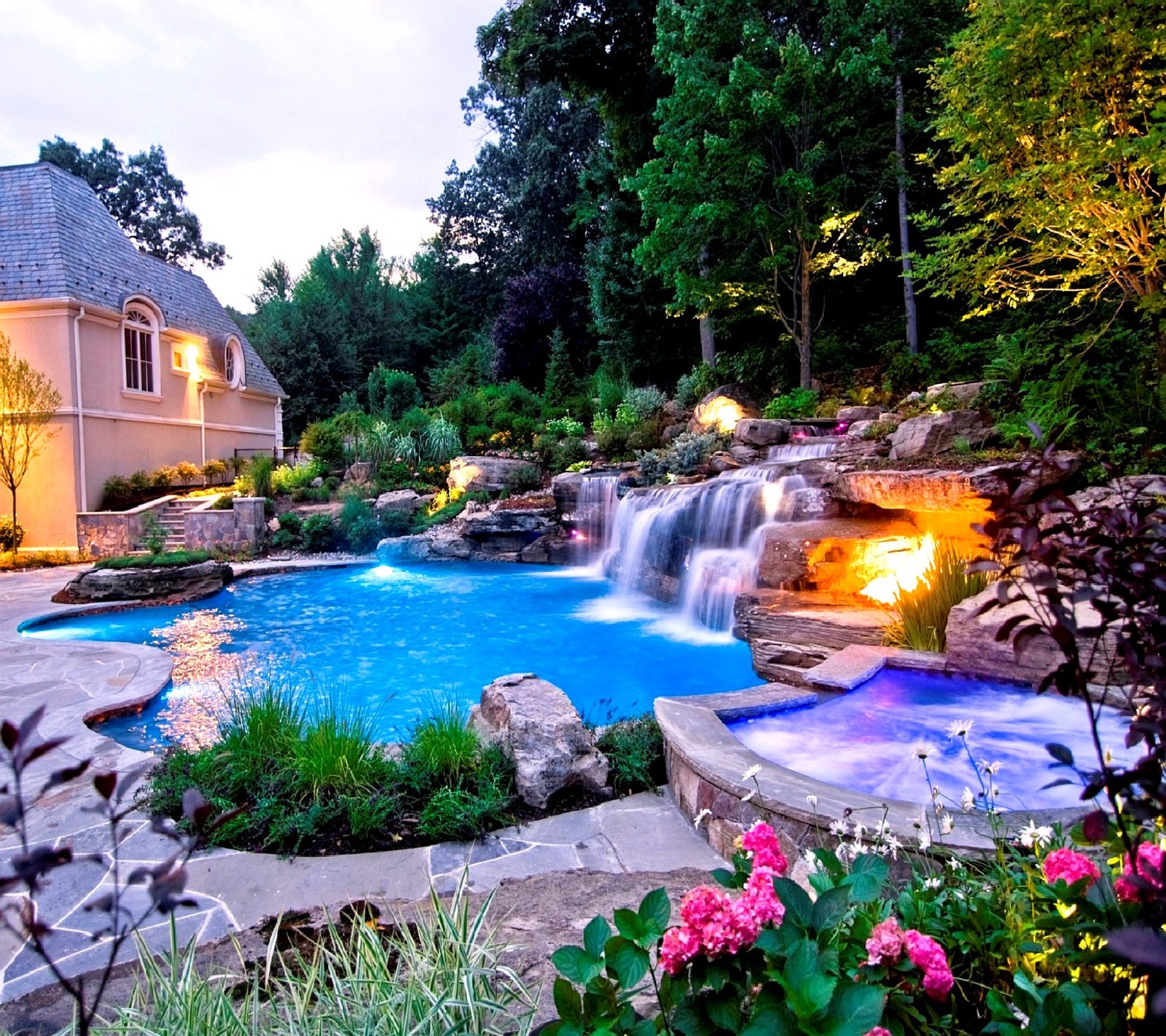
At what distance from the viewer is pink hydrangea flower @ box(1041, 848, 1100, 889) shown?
1217 millimetres

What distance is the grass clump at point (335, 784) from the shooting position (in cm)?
295

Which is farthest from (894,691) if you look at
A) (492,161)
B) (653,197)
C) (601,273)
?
(492,161)

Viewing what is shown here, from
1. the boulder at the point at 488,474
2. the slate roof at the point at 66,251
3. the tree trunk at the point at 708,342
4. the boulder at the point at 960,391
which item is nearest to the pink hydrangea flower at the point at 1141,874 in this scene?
the boulder at the point at 960,391

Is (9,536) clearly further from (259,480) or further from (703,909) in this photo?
(703,909)

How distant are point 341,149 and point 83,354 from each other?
1533 cm

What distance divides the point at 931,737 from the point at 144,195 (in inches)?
1480

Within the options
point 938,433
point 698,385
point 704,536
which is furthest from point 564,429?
point 938,433

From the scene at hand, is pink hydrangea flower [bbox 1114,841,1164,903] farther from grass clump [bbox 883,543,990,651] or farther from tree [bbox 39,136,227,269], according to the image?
tree [bbox 39,136,227,269]

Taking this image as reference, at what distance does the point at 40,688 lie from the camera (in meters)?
5.03

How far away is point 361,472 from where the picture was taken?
16188 millimetres

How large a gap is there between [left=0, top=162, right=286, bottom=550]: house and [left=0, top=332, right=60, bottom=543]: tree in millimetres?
498

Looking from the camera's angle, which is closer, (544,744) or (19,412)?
(544,744)

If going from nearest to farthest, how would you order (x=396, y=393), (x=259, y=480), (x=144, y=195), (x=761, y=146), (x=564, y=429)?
(x=761, y=146) < (x=259, y=480) < (x=564, y=429) < (x=396, y=393) < (x=144, y=195)

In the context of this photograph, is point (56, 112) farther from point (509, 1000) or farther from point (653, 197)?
point (509, 1000)
